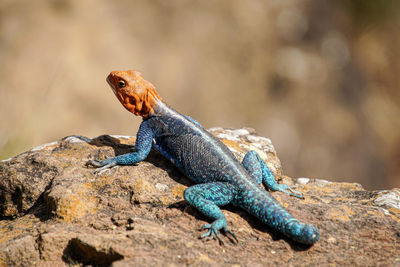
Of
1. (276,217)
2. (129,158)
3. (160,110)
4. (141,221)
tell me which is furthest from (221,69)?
(141,221)

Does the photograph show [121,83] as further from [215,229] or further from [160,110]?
[215,229]

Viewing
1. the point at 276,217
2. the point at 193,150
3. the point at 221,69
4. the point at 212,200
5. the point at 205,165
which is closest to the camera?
the point at 276,217

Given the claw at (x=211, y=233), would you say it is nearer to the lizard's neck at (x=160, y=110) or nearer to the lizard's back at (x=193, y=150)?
the lizard's back at (x=193, y=150)

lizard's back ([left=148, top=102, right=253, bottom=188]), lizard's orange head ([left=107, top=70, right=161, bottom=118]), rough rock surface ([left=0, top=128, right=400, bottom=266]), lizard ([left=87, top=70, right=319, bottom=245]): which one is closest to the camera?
rough rock surface ([left=0, top=128, right=400, bottom=266])

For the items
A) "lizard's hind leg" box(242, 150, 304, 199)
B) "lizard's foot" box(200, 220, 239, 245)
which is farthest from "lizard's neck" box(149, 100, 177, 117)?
"lizard's foot" box(200, 220, 239, 245)

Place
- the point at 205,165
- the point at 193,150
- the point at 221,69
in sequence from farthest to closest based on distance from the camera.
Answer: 1. the point at 221,69
2. the point at 193,150
3. the point at 205,165

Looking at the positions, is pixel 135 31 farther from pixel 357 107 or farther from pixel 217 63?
pixel 357 107

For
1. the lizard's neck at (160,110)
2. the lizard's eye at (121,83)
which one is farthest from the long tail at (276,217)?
the lizard's eye at (121,83)

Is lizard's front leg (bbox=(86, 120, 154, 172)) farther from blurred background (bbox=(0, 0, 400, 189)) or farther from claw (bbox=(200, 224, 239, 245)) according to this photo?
blurred background (bbox=(0, 0, 400, 189))
